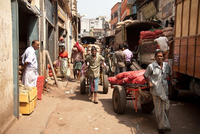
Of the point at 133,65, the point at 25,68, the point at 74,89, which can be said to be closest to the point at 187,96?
the point at 133,65

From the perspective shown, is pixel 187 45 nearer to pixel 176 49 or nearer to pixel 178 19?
pixel 176 49

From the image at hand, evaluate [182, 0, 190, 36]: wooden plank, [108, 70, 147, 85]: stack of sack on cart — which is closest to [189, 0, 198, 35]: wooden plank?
[182, 0, 190, 36]: wooden plank

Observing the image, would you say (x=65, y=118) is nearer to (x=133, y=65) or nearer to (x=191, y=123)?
(x=191, y=123)

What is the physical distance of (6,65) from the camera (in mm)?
3615

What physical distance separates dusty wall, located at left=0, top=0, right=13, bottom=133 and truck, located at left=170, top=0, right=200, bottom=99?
3.92 meters

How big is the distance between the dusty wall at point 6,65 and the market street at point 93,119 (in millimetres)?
405

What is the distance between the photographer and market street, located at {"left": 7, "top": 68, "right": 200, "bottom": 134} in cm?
405

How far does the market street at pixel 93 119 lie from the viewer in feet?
13.3

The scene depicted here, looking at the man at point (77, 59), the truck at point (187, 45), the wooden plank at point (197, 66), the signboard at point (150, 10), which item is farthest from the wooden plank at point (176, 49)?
the signboard at point (150, 10)

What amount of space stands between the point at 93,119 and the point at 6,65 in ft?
7.62

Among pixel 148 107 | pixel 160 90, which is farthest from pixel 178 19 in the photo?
pixel 160 90

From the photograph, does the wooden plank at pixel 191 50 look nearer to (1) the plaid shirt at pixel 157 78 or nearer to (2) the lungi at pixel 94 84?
(1) the plaid shirt at pixel 157 78

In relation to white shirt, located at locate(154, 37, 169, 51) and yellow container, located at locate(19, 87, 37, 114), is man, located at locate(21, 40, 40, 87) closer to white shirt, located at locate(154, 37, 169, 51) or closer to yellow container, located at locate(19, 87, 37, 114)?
yellow container, located at locate(19, 87, 37, 114)

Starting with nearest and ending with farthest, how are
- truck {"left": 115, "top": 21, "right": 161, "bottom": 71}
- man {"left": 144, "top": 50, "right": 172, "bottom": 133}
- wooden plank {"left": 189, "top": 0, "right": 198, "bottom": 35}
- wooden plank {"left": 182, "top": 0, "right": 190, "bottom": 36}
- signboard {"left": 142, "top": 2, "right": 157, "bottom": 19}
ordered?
man {"left": 144, "top": 50, "right": 172, "bottom": 133}, wooden plank {"left": 189, "top": 0, "right": 198, "bottom": 35}, wooden plank {"left": 182, "top": 0, "right": 190, "bottom": 36}, truck {"left": 115, "top": 21, "right": 161, "bottom": 71}, signboard {"left": 142, "top": 2, "right": 157, "bottom": 19}
